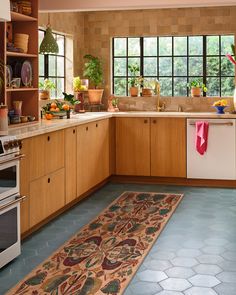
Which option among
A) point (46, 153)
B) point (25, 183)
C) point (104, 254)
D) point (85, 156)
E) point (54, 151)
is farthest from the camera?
point (85, 156)

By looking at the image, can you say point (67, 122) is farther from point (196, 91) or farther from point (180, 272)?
point (196, 91)

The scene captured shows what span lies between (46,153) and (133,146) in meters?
2.49

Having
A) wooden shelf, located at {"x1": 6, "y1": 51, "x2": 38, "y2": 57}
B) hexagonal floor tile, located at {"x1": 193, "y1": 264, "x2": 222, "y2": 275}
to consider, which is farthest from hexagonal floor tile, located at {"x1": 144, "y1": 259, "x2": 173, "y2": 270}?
wooden shelf, located at {"x1": 6, "y1": 51, "x2": 38, "y2": 57}

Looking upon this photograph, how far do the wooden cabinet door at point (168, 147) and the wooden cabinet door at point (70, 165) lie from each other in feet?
5.40

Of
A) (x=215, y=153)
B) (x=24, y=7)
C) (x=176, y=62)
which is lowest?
(x=215, y=153)

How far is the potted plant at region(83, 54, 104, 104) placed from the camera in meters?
7.85

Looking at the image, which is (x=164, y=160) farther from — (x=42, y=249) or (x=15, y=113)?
(x=42, y=249)

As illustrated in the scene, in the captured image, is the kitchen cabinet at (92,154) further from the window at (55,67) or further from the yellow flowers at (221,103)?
the yellow flowers at (221,103)

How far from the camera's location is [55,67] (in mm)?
7410

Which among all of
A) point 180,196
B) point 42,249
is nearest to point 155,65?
point 180,196

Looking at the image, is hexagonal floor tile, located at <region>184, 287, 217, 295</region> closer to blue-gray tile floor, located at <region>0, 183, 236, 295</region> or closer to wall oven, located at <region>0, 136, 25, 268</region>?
blue-gray tile floor, located at <region>0, 183, 236, 295</region>

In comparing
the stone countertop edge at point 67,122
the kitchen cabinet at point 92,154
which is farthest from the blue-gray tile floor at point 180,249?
the stone countertop edge at point 67,122

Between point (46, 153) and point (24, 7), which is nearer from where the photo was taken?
point (46, 153)

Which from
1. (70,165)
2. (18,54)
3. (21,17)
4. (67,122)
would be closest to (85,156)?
(70,165)
